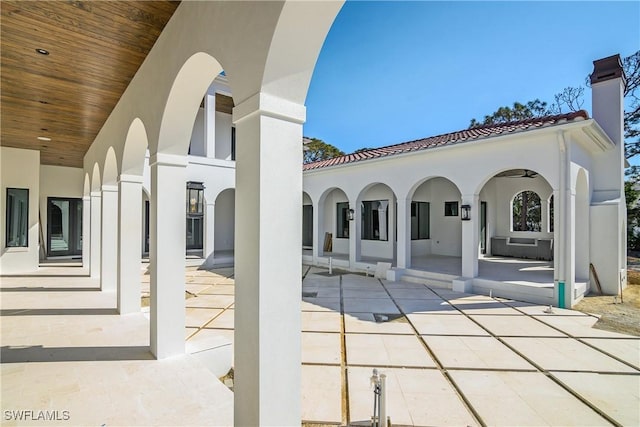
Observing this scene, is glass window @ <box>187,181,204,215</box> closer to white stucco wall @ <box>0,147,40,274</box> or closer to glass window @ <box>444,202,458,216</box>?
white stucco wall @ <box>0,147,40,274</box>

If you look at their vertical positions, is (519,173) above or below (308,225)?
above

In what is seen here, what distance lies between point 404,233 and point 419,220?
163 inches

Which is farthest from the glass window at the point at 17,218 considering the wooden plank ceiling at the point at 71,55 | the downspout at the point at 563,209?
the downspout at the point at 563,209

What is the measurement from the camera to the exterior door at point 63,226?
14555 millimetres

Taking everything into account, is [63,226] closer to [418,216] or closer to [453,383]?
[418,216]

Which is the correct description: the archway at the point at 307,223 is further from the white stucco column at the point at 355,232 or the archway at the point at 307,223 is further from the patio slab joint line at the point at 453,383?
the patio slab joint line at the point at 453,383

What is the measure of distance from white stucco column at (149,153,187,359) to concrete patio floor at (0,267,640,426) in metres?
0.31

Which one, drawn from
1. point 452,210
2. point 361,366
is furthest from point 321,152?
point 361,366

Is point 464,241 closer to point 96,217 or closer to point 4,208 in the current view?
point 96,217

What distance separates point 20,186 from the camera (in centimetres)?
1083

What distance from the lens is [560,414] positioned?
332 cm

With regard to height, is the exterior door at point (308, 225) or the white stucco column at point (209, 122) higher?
the white stucco column at point (209, 122)

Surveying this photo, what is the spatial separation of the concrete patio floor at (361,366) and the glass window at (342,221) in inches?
327

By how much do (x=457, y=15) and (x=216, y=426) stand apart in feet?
29.3
